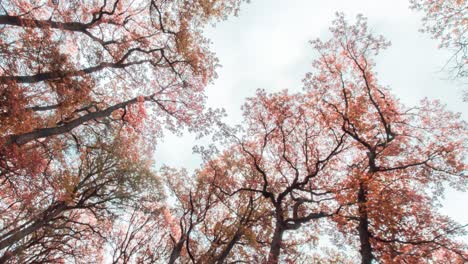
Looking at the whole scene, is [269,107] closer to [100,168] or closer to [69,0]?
[69,0]

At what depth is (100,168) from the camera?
52.3ft

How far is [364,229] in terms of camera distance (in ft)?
33.3

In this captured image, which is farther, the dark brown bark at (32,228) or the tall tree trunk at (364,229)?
the dark brown bark at (32,228)

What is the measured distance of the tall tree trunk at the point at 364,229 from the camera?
380 inches

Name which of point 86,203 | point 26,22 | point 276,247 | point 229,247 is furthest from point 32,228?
point 276,247

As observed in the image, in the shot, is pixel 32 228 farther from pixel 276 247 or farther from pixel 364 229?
pixel 364 229

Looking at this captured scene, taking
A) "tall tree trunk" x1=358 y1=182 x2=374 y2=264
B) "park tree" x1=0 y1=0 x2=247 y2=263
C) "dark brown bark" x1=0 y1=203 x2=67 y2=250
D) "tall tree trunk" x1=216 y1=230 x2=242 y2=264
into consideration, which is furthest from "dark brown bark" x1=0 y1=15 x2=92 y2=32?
"tall tree trunk" x1=358 y1=182 x2=374 y2=264

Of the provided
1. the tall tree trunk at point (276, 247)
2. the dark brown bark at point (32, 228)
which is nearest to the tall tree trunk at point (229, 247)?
the tall tree trunk at point (276, 247)

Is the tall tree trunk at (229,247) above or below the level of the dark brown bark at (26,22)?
below

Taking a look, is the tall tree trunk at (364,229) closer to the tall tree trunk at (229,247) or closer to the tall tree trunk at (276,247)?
the tall tree trunk at (276,247)

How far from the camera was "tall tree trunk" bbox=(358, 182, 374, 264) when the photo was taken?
9.65 metres

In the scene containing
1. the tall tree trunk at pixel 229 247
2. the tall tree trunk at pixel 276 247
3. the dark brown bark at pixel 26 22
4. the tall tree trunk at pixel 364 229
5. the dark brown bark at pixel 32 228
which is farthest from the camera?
the dark brown bark at pixel 32 228

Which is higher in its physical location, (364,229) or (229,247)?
(364,229)

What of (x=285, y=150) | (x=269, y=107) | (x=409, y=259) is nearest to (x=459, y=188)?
(x=409, y=259)
